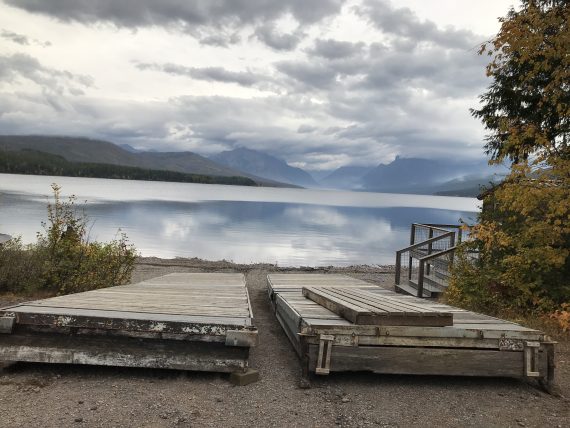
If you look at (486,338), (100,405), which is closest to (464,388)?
(486,338)

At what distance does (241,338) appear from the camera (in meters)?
5.53

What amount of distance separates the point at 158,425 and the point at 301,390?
71.4 inches

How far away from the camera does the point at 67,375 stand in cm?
575

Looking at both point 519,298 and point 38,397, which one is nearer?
point 38,397

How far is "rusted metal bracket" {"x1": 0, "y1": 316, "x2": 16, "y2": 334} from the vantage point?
5.55m

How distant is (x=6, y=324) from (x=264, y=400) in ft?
10.2

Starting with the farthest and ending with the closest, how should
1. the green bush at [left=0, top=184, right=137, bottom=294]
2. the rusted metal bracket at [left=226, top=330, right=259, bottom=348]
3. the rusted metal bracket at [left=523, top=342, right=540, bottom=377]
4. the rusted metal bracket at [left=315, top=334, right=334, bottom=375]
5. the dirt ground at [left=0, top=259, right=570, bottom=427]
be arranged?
the green bush at [left=0, top=184, right=137, bottom=294] → the rusted metal bracket at [left=523, top=342, right=540, bottom=377] → the rusted metal bracket at [left=315, top=334, right=334, bottom=375] → the rusted metal bracket at [left=226, top=330, right=259, bottom=348] → the dirt ground at [left=0, top=259, right=570, bottom=427]

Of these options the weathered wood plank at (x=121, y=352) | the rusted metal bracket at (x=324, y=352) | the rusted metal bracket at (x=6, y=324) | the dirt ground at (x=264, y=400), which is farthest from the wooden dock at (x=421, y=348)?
the rusted metal bracket at (x=6, y=324)

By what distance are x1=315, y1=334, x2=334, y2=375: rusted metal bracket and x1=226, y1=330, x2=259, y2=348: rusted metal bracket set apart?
0.80 meters

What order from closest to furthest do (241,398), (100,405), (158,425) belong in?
(158,425) → (100,405) → (241,398)

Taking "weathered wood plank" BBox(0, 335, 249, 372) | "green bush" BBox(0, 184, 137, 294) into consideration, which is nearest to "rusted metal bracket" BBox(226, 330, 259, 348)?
"weathered wood plank" BBox(0, 335, 249, 372)

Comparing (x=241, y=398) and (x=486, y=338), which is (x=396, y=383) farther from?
(x=241, y=398)

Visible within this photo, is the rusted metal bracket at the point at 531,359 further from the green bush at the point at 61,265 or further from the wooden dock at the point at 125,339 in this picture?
the green bush at the point at 61,265

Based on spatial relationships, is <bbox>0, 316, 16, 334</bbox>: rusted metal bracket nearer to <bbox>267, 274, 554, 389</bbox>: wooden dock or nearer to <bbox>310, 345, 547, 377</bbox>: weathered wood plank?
<bbox>267, 274, 554, 389</bbox>: wooden dock
